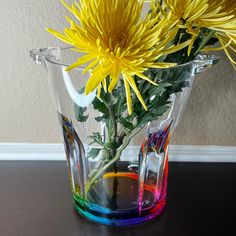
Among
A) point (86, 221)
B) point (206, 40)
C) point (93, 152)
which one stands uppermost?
point (206, 40)

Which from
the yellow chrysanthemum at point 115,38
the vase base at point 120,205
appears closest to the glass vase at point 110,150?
the vase base at point 120,205

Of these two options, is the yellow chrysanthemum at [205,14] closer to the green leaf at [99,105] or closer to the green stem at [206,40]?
A: the green stem at [206,40]

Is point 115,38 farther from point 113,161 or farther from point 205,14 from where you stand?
point 113,161

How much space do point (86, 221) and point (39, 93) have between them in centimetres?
26

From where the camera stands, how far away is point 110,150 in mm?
560

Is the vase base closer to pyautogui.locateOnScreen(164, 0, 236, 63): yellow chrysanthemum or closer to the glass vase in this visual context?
the glass vase

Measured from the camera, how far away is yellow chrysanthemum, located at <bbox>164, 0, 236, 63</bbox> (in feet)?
1.40

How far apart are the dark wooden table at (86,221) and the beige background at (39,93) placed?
2.3 inches

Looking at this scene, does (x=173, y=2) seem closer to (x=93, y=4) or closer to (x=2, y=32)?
(x=93, y=4)

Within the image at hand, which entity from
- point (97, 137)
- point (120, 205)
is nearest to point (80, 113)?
point (97, 137)

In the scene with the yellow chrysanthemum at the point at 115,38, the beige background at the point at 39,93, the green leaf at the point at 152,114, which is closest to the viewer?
the yellow chrysanthemum at the point at 115,38

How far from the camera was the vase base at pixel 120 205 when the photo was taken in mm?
592

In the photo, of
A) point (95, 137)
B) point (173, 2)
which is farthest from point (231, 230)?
point (173, 2)

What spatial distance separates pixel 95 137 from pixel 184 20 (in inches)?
8.3
